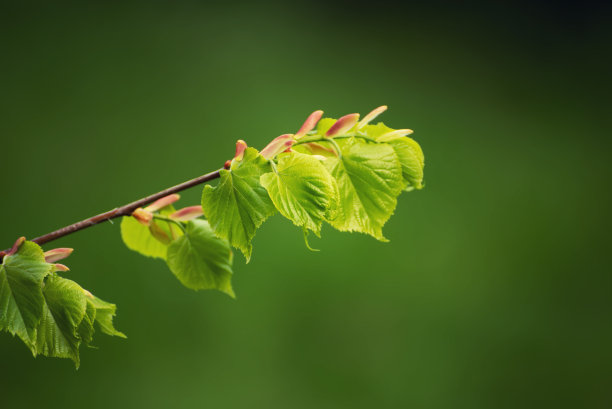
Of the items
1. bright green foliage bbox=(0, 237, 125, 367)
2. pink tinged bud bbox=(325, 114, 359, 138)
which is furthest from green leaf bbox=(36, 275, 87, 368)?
pink tinged bud bbox=(325, 114, 359, 138)

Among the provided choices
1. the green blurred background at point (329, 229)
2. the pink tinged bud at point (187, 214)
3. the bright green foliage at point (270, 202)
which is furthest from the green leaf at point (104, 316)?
the green blurred background at point (329, 229)

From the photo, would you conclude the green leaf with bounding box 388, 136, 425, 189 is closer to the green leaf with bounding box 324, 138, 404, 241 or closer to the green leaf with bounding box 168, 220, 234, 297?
the green leaf with bounding box 324, 138, 404, 241

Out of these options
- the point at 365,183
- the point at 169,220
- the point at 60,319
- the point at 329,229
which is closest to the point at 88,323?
the point at 60,319

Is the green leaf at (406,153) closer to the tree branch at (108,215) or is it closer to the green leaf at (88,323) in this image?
the tree branch at (108,215)

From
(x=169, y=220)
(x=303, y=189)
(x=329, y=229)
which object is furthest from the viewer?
(x=329, y=229)

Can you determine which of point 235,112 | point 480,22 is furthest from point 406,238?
point 480,22

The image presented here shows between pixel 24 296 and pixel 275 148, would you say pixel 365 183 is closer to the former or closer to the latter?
pixel 275 148

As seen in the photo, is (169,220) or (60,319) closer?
(60,319)
